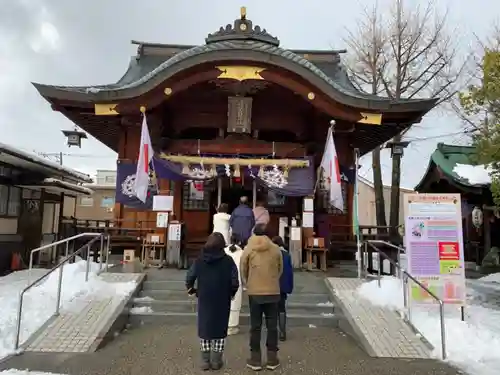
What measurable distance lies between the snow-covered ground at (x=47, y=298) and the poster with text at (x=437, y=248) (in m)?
5.02

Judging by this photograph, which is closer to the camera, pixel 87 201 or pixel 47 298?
Answer: pixel 47 298

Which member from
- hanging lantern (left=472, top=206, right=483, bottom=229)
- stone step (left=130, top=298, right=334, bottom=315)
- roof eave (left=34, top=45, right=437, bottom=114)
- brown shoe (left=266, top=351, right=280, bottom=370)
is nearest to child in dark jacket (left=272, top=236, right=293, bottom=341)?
brown shoe (left=266, top=351, right=280, bottom=370)

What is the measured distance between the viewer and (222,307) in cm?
511

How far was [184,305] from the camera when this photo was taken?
7930mm

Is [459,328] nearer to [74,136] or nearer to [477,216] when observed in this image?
[74,136]

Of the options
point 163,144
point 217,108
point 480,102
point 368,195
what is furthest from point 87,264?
point 368,195

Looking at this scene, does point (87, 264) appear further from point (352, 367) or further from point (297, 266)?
point (352, 367)

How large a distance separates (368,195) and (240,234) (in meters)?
26.9

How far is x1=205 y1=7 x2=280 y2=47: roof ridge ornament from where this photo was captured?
1168 centimetres

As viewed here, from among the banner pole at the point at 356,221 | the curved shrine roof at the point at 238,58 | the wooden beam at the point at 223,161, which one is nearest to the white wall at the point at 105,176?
the curved shrine roof at the point at 238,58

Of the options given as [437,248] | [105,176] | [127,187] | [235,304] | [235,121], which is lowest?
[235,304]

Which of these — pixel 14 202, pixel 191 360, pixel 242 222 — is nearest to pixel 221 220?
pixel 242 222

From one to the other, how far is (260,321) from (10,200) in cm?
1181

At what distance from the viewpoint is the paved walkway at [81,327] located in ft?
19.4
